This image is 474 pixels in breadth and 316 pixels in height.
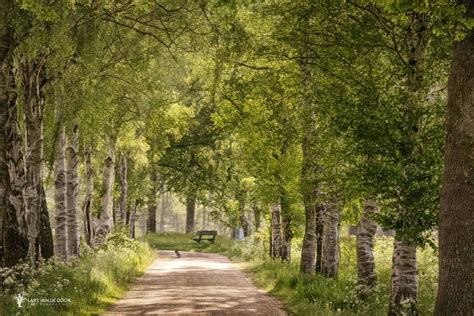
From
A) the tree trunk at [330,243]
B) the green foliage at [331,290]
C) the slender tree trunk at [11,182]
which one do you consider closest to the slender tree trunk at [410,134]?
the green foliage at [331,290]

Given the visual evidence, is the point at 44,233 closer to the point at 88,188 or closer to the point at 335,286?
the point at 88,188

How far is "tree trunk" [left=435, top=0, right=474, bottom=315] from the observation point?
754cm

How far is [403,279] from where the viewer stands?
1052 centimetres

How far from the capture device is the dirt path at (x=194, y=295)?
12664 mm

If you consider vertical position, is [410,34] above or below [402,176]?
above

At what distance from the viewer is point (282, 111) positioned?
682 inches

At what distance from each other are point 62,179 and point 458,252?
13.2 metres

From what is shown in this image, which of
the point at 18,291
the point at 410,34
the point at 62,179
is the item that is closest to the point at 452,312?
the point at 410,34

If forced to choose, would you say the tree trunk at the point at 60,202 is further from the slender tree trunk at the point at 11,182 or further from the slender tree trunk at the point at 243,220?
the slender tree trunk at the point at 243,220

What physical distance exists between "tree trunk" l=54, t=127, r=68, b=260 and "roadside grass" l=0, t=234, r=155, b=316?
0.82m

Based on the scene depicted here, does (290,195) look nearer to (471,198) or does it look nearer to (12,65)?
(12,65)

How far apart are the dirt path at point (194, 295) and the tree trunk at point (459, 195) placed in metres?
5.70
